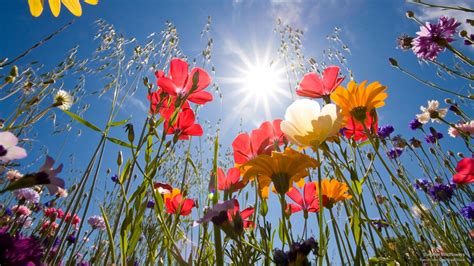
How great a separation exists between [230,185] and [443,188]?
1.74 metres

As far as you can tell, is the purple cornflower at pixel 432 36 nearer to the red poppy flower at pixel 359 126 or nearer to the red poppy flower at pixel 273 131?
the red poppy flower at pixel 359 126

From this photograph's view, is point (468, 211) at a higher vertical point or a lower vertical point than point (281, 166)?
higher

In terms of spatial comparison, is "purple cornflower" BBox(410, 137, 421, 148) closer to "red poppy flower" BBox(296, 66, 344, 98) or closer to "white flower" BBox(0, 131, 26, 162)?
"red poppy flower" BBox(296, 66, 344, 98)

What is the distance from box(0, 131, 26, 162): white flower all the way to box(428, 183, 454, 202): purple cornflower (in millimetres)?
2108

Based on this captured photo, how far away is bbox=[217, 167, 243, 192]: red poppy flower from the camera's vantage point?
0.83m

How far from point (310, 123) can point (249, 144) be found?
21 centimetres

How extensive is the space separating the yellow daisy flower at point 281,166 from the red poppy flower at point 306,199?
252mm

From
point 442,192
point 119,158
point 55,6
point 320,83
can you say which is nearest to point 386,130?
point 442,192

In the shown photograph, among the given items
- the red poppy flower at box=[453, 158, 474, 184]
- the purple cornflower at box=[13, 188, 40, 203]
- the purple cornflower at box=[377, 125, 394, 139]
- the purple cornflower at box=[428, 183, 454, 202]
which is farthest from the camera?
the purple cornflower at box=[377, 125, 394, 139]

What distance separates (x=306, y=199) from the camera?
3.01 ft

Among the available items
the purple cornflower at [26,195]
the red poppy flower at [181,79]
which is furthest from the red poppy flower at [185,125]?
the purple cornflower at [26,195]

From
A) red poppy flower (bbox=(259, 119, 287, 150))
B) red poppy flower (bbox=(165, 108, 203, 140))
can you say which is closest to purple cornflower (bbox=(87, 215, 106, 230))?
red poppy flower (bbox=(165, 108, 203, 140))

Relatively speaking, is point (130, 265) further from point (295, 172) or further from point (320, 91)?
point (320, 91)

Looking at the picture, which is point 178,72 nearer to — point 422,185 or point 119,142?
point 119,142
